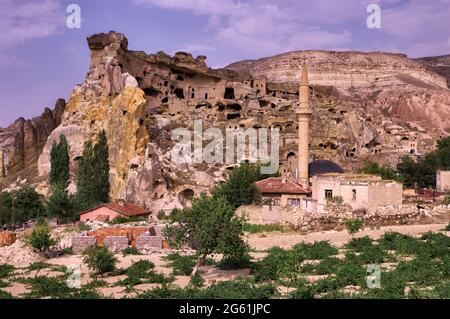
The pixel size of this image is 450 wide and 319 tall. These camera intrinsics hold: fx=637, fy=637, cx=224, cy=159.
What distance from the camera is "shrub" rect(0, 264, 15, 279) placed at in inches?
714

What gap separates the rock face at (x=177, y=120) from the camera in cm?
3831

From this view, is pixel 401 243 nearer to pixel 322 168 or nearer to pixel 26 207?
pixel 322 168

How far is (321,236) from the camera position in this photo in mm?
23984

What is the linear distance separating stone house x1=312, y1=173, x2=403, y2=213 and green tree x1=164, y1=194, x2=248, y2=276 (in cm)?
956

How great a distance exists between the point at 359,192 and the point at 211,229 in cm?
1094

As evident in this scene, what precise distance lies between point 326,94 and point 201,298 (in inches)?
1931

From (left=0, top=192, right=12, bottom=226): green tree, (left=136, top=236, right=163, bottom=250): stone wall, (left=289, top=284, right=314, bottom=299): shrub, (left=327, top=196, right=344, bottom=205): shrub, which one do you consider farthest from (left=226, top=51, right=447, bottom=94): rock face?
(left=289, top=284, right=314, bottom=299): shrub

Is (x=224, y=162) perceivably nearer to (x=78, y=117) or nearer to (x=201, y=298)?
(x=78, y=117)

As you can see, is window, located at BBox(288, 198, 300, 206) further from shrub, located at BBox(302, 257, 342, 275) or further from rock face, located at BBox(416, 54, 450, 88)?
rock face, located at BBox(416, 54, 450, 88)

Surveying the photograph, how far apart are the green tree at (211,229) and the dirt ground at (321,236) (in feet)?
15.3

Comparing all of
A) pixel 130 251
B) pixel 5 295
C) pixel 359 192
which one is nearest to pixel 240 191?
pixel 359 192

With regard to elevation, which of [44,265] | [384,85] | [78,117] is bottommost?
[44,265]
